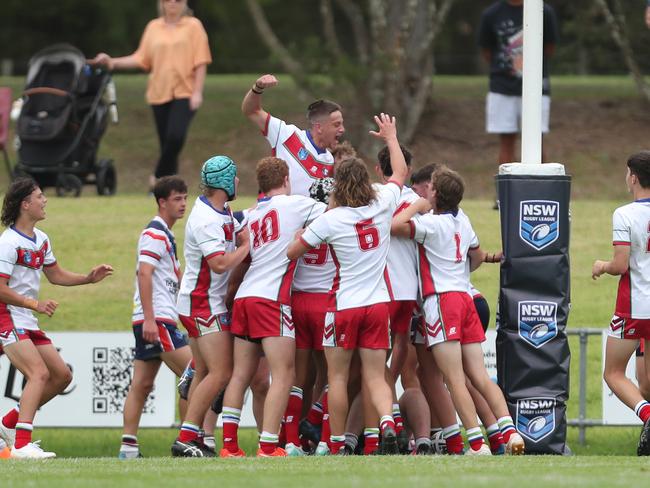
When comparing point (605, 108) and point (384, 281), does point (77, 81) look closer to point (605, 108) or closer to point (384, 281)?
point (384, 281)

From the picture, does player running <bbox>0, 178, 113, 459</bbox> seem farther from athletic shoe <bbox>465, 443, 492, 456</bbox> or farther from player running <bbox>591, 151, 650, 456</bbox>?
player running <bbox>591, 151, 650, 456</bbox>

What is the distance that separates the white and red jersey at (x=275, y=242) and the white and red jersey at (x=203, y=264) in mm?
230

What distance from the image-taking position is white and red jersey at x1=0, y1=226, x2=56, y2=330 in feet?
33.3

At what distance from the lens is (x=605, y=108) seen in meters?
25.2

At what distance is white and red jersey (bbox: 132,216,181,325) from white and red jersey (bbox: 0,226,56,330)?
2.49ft

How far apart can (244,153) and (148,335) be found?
1360cm

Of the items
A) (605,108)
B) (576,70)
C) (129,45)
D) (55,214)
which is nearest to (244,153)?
(605,108)

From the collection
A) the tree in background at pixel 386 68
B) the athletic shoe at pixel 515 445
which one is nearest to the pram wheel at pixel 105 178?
the tree in background at pixel 386 68

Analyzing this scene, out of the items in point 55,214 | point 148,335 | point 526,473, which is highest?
point 55,214

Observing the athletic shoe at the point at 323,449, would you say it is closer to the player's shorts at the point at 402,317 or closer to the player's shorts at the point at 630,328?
the player's shorts at the point at 402,317

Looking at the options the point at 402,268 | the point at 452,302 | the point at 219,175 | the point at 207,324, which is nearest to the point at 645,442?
the point at 452,302

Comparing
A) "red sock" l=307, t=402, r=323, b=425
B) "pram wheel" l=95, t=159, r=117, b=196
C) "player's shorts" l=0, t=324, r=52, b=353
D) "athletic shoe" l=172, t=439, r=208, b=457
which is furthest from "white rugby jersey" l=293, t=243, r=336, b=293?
"pram wheel" l=95, t=159, r=117, b=196

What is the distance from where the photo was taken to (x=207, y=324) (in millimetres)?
9984

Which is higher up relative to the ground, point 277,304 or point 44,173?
point 44,173
